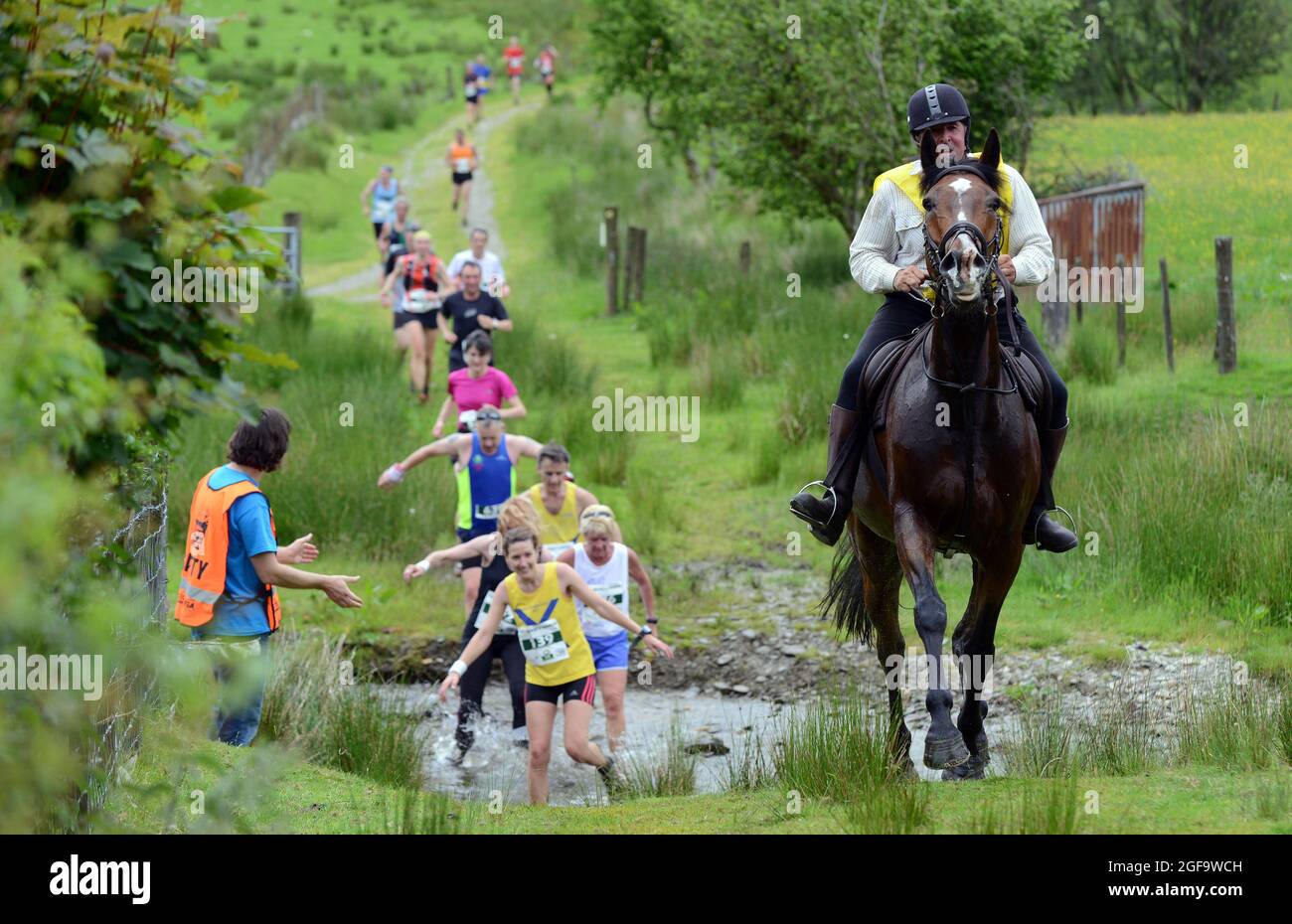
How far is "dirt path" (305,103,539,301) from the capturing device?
27.7m

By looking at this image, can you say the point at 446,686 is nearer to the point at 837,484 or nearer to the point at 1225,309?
the point at 837,484

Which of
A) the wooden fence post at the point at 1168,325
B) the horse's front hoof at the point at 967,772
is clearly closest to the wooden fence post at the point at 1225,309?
the wooden fence post at the point at 1168,325

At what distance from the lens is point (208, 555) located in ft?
25.4

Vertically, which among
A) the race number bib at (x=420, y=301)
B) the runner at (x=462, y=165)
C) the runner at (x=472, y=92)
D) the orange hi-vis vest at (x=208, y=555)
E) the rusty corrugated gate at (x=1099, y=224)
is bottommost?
the orange hi-vis vest at (x=208, y=555)

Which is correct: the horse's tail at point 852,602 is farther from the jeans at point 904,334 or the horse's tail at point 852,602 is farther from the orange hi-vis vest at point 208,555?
the orange hi-vis vest at point 208,555

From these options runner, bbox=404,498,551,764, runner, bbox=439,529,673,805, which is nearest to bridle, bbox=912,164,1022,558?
runner, bbox=439,529,673,805

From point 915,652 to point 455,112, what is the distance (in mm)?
47680

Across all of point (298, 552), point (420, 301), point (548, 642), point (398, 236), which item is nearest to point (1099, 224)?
point (420, 301)

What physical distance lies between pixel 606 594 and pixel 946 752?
3.39 metres

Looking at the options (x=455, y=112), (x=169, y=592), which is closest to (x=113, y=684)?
(x=169, y=592)

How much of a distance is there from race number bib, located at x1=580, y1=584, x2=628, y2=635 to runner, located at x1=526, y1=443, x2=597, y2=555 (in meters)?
0.75

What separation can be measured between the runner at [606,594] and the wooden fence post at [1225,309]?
7458 millimetres

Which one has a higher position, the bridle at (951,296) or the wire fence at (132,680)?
the bridle at (951,296)

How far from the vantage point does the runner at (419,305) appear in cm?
1784
